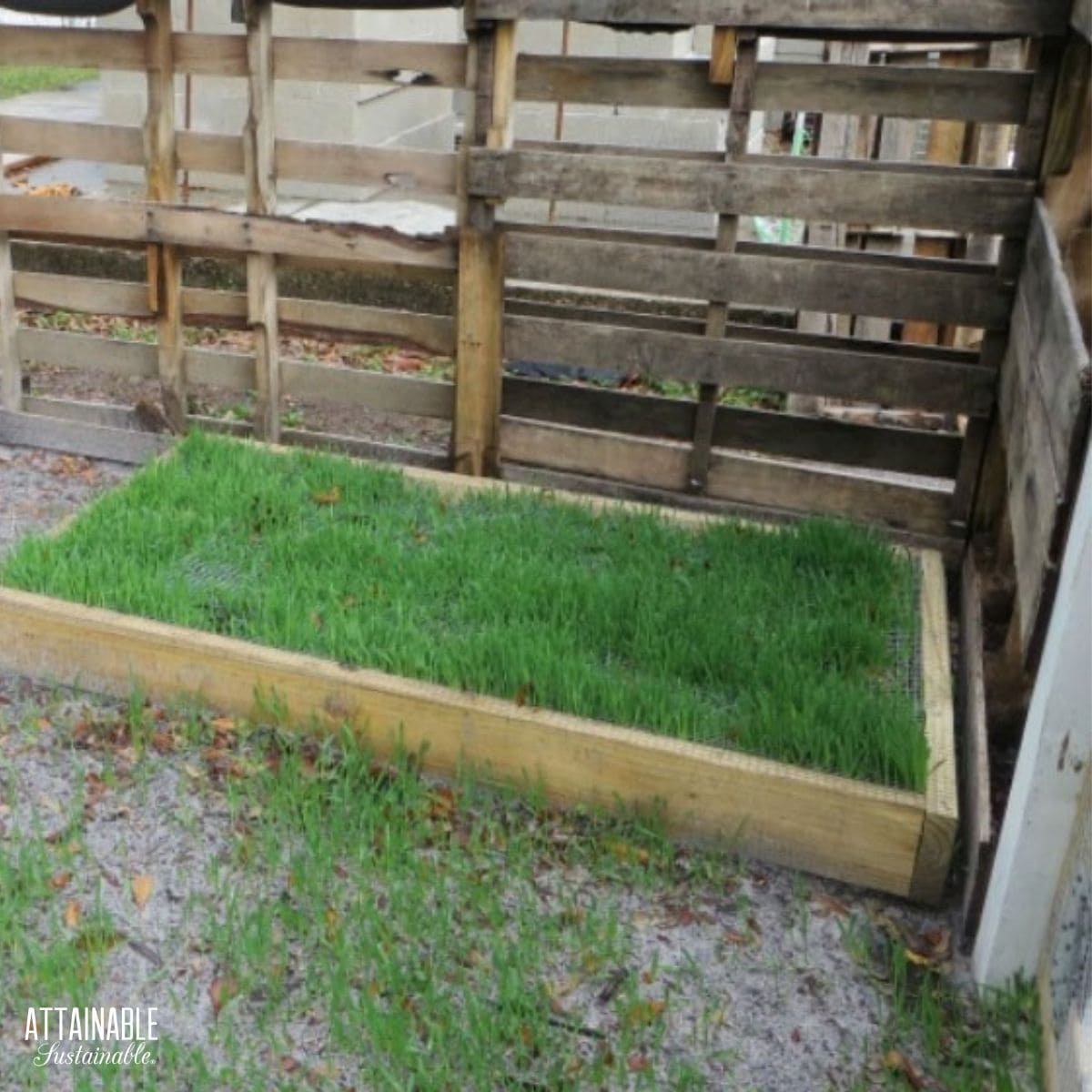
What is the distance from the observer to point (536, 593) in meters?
3.89

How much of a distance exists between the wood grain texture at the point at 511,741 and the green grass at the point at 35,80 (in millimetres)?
14314

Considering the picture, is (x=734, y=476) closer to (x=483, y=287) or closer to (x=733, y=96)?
(x=483, y=287)

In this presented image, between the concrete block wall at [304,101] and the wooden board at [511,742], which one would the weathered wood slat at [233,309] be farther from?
the concrete block wall at [304,101]

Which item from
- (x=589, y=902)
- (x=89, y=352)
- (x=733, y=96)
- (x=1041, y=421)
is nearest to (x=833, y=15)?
(x=733, y=96)

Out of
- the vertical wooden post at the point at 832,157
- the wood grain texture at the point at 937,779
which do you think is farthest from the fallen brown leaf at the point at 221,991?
the vertical wooden post at the point at 832,157

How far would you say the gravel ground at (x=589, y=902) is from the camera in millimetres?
2564

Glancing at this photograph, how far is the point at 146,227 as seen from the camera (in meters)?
5.09

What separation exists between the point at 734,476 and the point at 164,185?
2.47 meters

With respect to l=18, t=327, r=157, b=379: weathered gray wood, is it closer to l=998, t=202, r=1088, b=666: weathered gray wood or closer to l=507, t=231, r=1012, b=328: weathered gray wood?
l=507, t=231, r=1012, b=328: weathered gray wood

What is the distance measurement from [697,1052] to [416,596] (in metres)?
1.72

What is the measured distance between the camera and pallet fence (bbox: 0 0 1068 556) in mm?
4230

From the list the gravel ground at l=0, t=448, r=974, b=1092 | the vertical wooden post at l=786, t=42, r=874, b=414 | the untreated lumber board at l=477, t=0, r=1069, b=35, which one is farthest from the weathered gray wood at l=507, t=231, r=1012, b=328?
the gravel ground at l=0, t=448, r=974, b=1092

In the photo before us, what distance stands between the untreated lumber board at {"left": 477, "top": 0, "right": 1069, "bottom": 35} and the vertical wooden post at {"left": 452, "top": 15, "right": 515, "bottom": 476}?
17 centimetres

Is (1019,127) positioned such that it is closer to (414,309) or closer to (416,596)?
(416,596)
